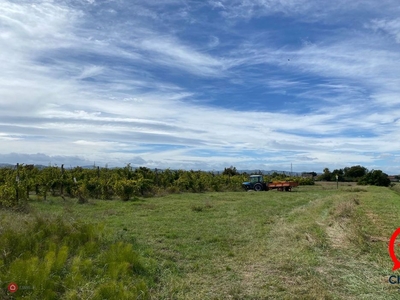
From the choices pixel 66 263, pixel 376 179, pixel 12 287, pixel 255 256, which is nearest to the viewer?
pixel 12 287

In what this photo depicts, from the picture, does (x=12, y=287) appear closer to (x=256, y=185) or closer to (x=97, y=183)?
(x=97, y=183)

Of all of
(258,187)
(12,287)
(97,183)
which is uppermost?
(97,183)

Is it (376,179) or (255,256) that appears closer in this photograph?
(255,256)

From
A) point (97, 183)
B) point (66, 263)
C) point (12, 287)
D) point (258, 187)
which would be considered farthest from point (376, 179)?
point (12, 287)

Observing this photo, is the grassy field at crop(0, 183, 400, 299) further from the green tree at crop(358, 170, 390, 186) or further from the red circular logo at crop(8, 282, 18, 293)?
the green tree at crop(358, 170, 390, 186)

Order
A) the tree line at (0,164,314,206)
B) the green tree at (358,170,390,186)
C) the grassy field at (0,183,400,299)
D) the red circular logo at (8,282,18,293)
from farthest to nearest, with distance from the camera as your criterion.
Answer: the green tree at (358,170,390,186) < the tree line at (0,164,314,206) < the grassy field at (0,183,400,299) < the red circular logo at (8,282,18,293)

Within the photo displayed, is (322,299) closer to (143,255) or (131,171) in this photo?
(143,255)

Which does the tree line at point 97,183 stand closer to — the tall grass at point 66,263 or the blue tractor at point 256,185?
the blue tractor at point 256,185

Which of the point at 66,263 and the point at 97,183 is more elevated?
the point at 97,183

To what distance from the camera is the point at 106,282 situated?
176 inches

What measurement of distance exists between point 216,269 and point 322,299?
1829 millimetres

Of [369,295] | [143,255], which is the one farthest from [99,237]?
[369,295]

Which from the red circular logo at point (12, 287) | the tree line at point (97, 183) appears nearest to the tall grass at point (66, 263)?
the red circular logo at point (12, 287)

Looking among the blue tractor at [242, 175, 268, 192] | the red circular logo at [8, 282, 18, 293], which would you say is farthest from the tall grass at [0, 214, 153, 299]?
the blue tractor at [242, 175, 268, 192]
